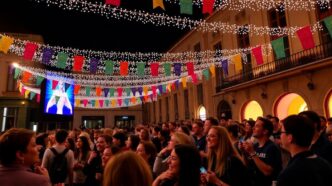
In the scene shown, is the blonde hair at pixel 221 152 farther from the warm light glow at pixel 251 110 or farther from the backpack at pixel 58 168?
the warm light glow at pixel 251 110

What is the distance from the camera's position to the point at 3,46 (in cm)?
927

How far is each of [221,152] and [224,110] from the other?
17990 millimetres

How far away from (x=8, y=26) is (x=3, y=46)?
1539cm

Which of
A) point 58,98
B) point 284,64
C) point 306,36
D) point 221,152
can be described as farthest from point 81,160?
point 58,98

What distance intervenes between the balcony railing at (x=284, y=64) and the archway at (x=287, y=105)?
1826mm

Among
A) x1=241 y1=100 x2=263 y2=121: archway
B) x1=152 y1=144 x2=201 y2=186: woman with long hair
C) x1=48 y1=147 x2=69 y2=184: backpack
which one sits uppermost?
x1=241 y1=100 x2=263 y2=121: archway

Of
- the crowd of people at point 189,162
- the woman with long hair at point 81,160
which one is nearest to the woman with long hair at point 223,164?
the crowd of people at point 189,162

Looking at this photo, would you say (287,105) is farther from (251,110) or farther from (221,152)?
(221,152)

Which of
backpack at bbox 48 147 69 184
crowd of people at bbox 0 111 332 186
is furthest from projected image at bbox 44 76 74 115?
crowd of people at bbox 0 111 332 186

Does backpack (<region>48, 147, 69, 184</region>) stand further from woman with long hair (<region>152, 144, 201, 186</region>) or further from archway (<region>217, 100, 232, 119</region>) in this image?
archway (<region>217, 100, 232, 119</region>)

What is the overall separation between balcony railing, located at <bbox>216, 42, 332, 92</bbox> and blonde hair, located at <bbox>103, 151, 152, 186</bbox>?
12.7 m

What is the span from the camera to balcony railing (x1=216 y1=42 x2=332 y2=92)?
483 inches

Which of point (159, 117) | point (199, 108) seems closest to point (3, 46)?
point (199, 108)

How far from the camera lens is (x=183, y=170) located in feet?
7.55
